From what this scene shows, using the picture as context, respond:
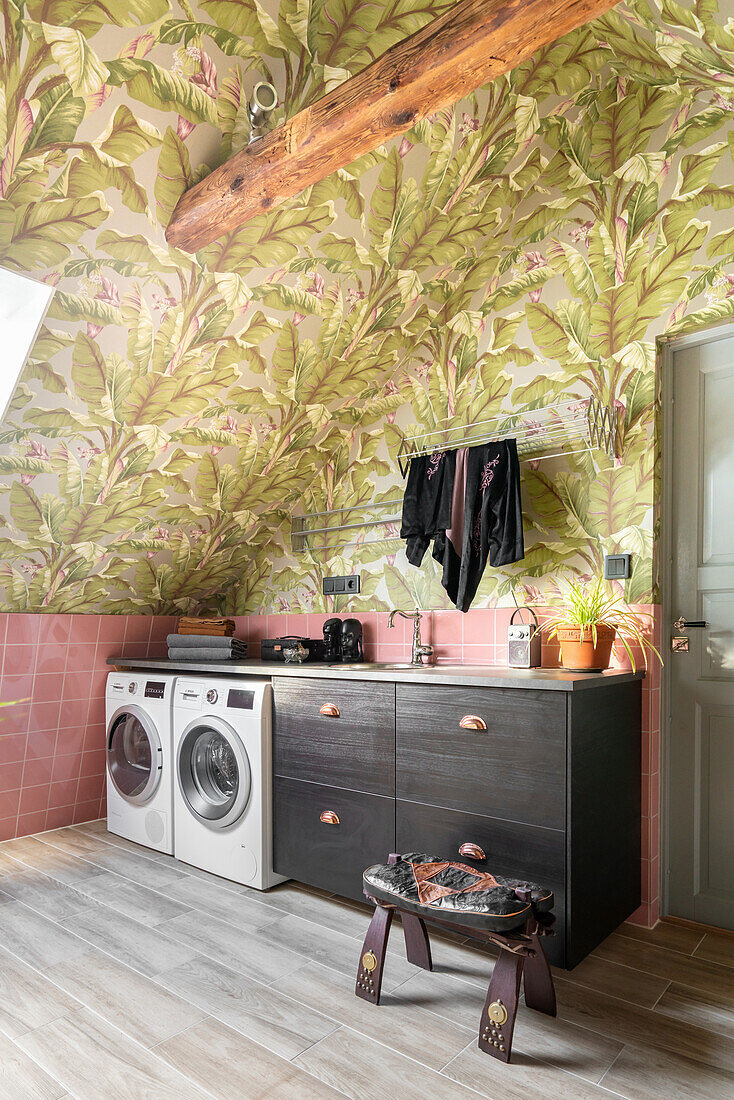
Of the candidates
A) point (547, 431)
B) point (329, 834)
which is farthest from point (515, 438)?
point (329, 834)

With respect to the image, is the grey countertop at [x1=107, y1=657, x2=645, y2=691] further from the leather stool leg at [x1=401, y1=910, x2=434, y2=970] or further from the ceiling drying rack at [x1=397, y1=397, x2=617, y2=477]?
the ceiling drying rack at [x1=397, y1=397, x2=617, y2=477]

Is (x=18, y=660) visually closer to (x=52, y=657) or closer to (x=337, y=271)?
(x=52, y=657)

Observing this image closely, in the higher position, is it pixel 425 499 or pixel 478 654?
pixel 425 499

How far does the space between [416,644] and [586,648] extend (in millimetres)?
897

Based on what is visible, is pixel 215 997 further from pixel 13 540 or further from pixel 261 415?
pixel 261 415

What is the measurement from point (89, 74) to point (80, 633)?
2473 mm

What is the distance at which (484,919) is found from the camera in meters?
1.60

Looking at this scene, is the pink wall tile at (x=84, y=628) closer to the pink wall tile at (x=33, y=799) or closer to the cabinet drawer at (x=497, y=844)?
the pink wall tile at (x=33, y=799)

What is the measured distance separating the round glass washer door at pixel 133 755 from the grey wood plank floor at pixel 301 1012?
591 mm

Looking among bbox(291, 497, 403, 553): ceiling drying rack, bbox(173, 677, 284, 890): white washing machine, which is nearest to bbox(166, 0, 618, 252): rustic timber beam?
bbox(291, 497, 403, 553): ceiling drying rack

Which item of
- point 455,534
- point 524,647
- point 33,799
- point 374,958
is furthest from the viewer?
point 33,799

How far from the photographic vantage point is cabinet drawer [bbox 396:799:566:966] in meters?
1.87

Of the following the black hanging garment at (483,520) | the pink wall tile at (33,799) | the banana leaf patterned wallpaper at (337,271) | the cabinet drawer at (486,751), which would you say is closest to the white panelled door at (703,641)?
the banana leaf patterned wallpaper at (337,271)

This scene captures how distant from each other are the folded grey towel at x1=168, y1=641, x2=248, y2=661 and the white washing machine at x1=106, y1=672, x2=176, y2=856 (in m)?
0.24
